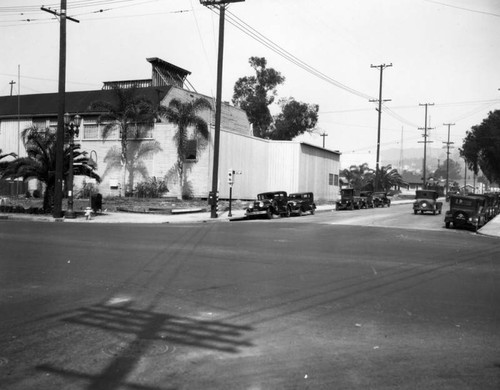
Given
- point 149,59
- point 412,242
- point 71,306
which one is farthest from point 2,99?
point 71,306

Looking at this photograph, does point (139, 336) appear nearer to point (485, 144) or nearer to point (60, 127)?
point (60, 127)

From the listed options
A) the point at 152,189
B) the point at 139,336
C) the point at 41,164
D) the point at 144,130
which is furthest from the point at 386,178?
the point at 139,336

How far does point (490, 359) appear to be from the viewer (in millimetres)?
5328

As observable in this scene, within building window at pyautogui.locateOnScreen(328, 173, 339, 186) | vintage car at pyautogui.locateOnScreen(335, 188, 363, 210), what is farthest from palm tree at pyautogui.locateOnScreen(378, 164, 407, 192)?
vintage car at pyautogui.locateOnScreen(335, 188, 363, 210)

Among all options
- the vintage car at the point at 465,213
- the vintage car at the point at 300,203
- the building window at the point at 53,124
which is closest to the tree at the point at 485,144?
the vintage car at the point at 300,203

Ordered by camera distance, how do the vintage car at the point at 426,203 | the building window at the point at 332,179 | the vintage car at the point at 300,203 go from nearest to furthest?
the vintage car at the point at 300,203, the vintage car at the point at 426,203, the building window at the point at 332,179

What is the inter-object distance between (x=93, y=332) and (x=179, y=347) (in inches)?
49.1

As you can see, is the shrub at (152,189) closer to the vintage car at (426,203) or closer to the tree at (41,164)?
the tree at (41,164)

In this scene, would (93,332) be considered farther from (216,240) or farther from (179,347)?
(216,240)

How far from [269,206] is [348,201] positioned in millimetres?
13577

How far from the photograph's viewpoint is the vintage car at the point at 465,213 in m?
25.0

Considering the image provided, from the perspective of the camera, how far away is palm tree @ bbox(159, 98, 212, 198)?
36312 mm

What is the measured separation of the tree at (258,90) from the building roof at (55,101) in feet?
79.4

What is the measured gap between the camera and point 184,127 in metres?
36.5
